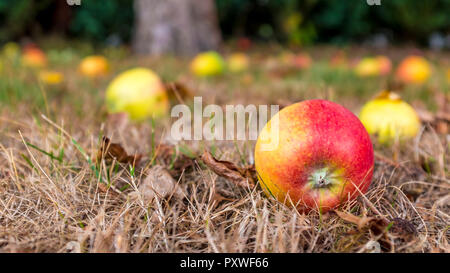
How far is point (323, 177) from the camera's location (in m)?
1.06

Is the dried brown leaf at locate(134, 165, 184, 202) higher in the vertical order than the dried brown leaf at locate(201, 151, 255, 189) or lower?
lower

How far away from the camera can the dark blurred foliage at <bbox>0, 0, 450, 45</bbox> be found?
6691mm

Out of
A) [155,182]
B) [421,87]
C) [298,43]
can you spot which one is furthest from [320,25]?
[155,182]

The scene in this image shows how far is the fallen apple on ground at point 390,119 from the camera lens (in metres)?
1.77

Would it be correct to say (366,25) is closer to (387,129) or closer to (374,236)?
(387,129)

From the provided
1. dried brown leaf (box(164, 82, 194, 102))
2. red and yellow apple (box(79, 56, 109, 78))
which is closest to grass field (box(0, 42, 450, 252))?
dried brown leaf (box(164, 82, 194, 102))

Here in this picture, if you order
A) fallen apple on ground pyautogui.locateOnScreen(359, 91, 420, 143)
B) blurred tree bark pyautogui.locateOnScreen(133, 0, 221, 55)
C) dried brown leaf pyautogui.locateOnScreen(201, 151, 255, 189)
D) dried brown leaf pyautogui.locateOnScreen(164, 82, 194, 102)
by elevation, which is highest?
blurred tree bark pyautogui.locateOnScreen(133, 0, 221, 55)

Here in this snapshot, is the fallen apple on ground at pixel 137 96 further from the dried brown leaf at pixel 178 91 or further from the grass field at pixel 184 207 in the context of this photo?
the grass field at pixel 184 207

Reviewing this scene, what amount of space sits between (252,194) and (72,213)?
524 millimetres

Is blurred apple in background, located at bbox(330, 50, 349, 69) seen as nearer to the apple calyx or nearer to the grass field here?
the grass field

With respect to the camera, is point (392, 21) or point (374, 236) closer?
point (374, 236)

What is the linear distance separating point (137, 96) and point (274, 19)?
20.8 feet

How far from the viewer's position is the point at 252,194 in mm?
1185

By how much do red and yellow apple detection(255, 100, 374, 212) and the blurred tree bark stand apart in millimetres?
4319
